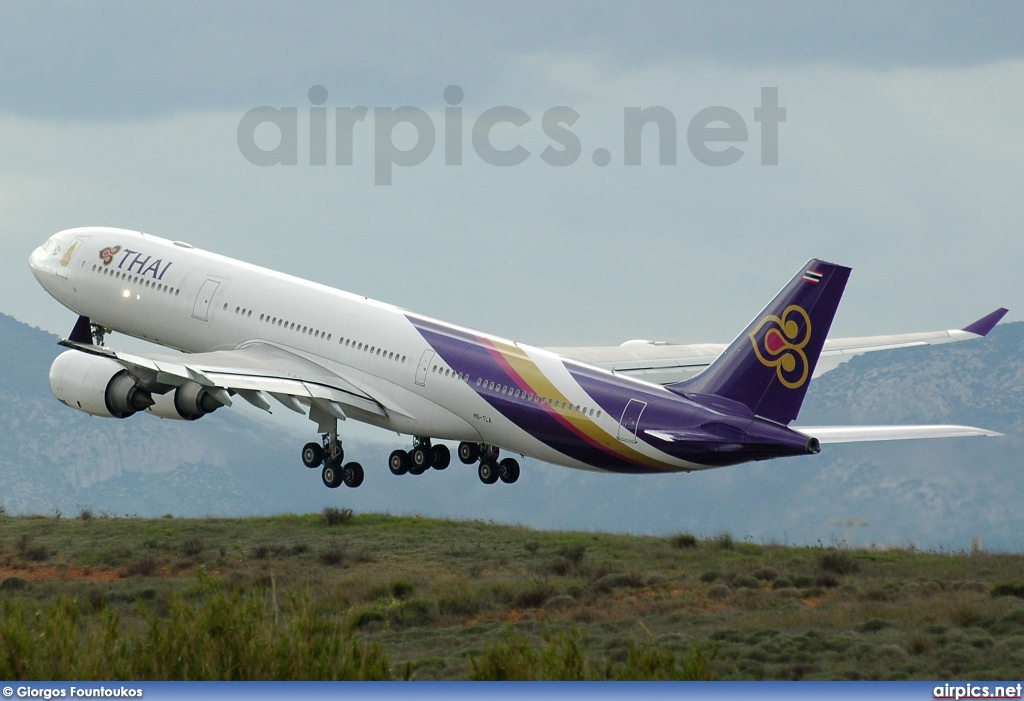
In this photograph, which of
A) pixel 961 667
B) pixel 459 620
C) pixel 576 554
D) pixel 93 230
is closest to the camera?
pixel 961 667

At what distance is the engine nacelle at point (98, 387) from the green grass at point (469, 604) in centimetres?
534

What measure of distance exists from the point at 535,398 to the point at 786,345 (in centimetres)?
772

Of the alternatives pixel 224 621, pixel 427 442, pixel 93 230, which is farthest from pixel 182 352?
pixel 224 621

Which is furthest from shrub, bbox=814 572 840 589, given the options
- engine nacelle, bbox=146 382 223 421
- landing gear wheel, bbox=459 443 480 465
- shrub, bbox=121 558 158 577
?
shrub, bbox=121 558 158 577

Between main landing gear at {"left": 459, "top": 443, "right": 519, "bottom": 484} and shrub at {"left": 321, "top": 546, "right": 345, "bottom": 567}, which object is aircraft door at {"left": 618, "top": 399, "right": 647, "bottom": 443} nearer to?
main landing gear at {"left": 459, "top": 443, "right": 519, "bottom": 484}

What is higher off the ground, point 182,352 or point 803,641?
point 182,352

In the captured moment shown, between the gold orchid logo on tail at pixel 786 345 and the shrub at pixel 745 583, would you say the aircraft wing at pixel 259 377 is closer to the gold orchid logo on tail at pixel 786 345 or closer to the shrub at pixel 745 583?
the shrub at pixel 745 583

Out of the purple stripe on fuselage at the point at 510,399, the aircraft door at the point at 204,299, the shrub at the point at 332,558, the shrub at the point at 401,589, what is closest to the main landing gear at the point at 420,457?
the shrub at the point at 401,589

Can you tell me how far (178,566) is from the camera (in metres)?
53.3

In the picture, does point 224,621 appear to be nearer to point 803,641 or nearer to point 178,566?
point 803,641

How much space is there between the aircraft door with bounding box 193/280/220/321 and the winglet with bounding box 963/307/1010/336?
2300 cm

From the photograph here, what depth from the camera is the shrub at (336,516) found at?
2468 inches

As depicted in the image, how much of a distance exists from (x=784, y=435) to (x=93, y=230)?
2796 centimetres

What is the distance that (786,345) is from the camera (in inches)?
1511
